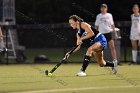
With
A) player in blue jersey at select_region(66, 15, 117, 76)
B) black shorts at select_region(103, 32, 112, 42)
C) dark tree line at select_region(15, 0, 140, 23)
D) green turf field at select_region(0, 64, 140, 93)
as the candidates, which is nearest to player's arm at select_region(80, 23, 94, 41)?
player in blue jersey at select_region(66, 15, 117, 76)

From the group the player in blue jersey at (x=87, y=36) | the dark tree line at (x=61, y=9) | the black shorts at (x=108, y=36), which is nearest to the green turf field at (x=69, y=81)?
the player in blue jersey at (x=87, y=36)

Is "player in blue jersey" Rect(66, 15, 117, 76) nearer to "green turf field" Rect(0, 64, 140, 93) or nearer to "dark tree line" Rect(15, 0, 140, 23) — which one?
"green turf field" Rect(0, 64, 140, 93)

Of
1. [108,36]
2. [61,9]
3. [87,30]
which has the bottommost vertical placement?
[108,36]

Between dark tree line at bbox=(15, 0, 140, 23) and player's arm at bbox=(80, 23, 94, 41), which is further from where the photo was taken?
dark tree line at bbox=(15, 0, 140, 23)

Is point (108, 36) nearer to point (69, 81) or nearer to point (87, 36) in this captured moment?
point (87, 36)

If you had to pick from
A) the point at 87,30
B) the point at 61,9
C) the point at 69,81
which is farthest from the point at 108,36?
the point at 61,9

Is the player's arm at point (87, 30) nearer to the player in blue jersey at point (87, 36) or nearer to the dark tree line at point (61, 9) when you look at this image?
the player in blue jersey at point (87, 36)

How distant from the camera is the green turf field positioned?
510 inches

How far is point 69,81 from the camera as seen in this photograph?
14.9 metres

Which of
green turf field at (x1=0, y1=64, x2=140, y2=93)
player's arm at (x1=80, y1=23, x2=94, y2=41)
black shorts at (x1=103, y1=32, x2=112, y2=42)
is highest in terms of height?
player's arm at (x1=80, y1=23, x2=94, y2=41)

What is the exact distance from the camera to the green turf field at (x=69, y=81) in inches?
510

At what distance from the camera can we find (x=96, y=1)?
32.8 m

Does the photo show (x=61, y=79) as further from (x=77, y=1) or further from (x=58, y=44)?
(x=77, y=1)

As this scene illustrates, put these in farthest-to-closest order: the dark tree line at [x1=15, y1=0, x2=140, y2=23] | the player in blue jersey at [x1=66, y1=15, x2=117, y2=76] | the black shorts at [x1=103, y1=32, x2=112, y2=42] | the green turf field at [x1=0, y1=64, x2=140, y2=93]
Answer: the dark tree line at [x1=15, y1=0, x2=140, y2=23]
the black shorts at [x1=103, y1=32, x2=112, y2=42]
the player in blue jersey at [x1=66, y1=15, x2=117, y2=76]
the green turf field at [x1=0, y1=64, x2=140, y2=93]
